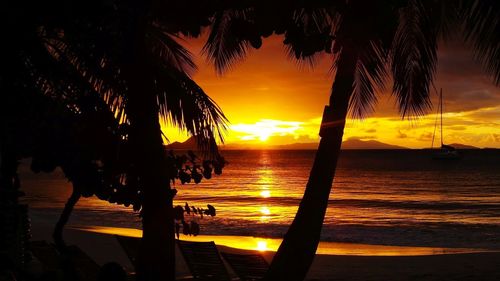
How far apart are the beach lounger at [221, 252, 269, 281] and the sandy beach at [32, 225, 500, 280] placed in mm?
2920

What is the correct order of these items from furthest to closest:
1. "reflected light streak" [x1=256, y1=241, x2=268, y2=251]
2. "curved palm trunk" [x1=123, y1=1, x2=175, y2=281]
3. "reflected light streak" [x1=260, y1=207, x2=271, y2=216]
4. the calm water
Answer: "reflected light streak" [x1=260, y1=207, x2=271, y2=216]
the calm water
"reflected light streak" [x1=256, y1=241, x2=268, y2=251]
"curved palm trunk" [x1=123, y1=1, x2=175, y2=281]

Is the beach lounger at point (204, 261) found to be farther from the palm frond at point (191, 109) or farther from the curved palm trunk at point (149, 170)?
the curved palm trunk at point (149, 170)

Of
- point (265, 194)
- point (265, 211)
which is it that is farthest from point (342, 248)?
point (265, 194)

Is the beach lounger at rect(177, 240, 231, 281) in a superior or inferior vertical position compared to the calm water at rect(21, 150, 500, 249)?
superior

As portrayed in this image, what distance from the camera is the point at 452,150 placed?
115m

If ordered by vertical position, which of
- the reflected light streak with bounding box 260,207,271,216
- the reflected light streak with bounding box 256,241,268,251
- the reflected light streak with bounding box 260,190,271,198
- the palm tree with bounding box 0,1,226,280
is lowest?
the reflected light streak with bounding box 260,207,271,216

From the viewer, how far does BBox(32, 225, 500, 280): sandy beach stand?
12.0 meters

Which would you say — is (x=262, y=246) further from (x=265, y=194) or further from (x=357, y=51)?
(x=265, y=194)

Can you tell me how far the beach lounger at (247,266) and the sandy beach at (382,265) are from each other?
2920 mm

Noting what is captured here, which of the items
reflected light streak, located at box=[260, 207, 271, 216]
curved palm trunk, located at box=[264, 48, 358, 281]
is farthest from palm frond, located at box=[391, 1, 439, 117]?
reflected light streak, located at box=[260, 207, 271, 216]

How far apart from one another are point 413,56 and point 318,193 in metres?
2.72

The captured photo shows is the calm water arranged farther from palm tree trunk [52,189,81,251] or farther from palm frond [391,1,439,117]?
palm tree trunk [52,189,81,251]

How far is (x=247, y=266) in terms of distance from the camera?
8.59 metres

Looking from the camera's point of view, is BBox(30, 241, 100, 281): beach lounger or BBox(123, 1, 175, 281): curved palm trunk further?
BBox(30, 241, 100, 281): beach lounger
